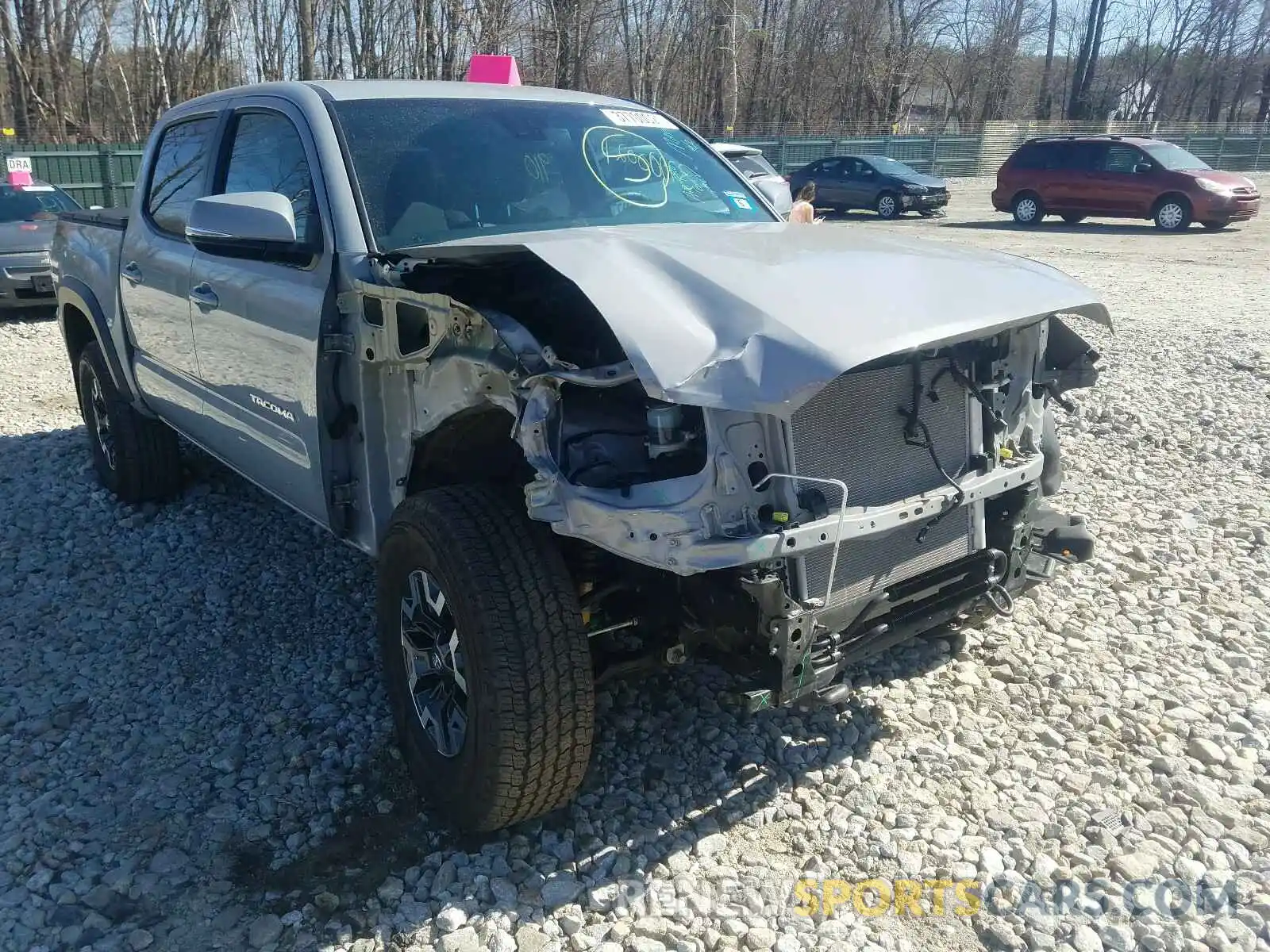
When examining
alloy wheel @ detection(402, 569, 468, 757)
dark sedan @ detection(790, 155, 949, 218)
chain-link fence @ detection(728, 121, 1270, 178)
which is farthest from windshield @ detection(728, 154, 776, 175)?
alloy wheel @ detection(402, 569, 468, 757)

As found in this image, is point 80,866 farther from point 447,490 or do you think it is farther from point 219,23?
point 219,23

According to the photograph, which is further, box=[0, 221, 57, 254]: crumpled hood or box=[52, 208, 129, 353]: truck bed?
box=[0, 221, 57, 254]: crumpled hood

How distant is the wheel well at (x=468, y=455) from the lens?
308 cm

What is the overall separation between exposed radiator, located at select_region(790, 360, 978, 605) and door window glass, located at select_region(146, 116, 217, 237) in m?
3.00

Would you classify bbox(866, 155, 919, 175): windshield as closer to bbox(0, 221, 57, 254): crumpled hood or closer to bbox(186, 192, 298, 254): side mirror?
bbox(0, 221, 57, 254): crumpled hood

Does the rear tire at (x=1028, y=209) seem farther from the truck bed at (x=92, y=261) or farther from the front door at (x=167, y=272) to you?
the front door at (x=167, y=272)

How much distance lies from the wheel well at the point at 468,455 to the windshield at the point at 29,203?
10873 mm

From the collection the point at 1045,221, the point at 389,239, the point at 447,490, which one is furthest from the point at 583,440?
the point at 1045,221

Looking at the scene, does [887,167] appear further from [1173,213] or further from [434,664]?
[434,664]

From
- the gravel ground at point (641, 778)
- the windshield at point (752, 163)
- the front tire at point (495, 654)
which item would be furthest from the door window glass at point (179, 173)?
the windshield at point (752, 163)

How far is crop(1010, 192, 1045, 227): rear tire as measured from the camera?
866 inches

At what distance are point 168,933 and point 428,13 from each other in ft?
86.9

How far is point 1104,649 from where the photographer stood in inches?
158

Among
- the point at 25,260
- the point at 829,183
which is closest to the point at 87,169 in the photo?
the point at 25,260
